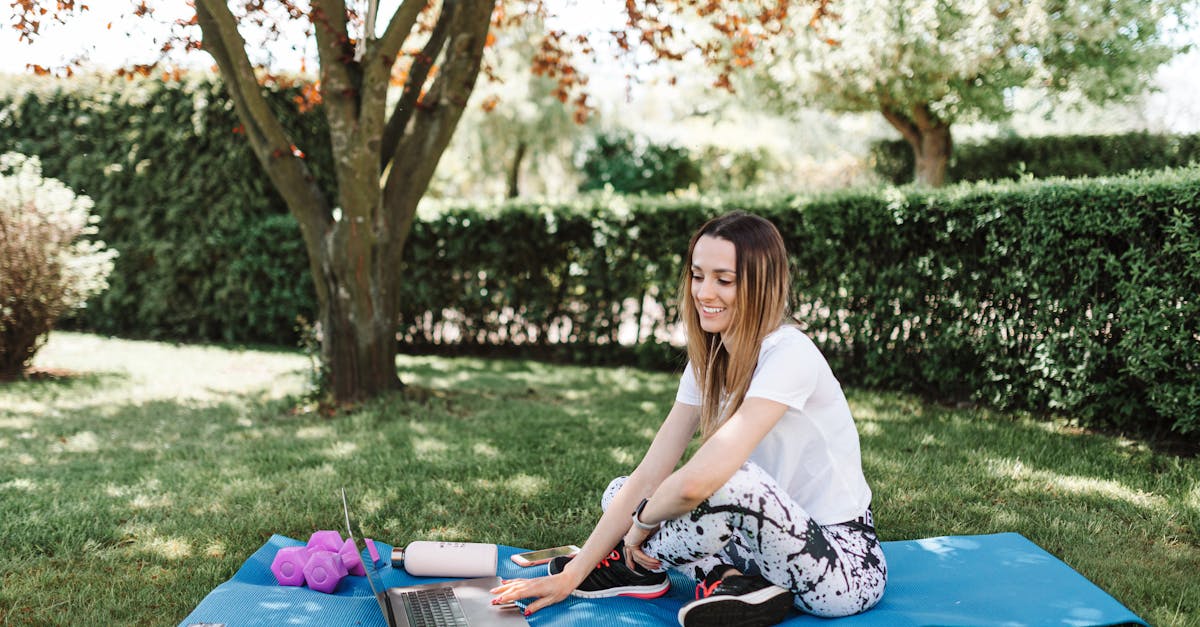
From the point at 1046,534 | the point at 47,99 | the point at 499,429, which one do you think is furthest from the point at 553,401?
the point at 47,99

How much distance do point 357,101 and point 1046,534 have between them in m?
4.79

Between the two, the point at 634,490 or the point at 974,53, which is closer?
the point at 634,490

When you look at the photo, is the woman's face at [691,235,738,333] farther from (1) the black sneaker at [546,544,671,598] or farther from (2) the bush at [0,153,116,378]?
(2) the bush at [0,153,116,378]

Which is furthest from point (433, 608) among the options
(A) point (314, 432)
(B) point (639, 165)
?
(B) point (639, 165)

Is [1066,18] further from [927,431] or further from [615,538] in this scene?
[615,538]

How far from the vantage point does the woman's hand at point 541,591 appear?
2.75 metres

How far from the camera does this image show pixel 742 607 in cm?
260

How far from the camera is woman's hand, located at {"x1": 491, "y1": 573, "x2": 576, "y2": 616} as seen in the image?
2746 mm

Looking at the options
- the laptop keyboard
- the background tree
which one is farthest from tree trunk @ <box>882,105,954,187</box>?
the laptop keyboard

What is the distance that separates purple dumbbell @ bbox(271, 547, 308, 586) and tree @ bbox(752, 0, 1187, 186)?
28.7 ft

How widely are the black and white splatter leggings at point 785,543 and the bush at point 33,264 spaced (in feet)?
21.3

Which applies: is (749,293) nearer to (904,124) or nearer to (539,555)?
(539,555)

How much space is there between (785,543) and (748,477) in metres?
0.23

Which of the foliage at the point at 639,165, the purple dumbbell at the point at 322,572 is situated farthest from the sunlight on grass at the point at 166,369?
the foliage at the point at 639,165
